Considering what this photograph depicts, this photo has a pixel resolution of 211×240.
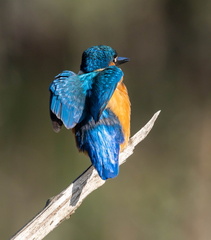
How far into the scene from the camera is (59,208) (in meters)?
2.21

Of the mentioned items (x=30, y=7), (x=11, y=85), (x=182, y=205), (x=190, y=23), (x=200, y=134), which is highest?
(x=30, y=7)

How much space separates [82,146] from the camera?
2.39 meters

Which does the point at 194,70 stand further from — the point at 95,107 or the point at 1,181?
the point at 95,107

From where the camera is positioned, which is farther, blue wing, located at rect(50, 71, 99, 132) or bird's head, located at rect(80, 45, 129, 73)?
bird's head, located at rect(80, 45, 129, 73)

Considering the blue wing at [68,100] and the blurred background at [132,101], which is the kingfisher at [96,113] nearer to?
the blue wing at [68,100]

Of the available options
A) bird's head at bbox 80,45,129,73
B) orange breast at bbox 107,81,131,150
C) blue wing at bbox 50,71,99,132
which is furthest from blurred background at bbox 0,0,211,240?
blue wing at bbox 50,71,99,132

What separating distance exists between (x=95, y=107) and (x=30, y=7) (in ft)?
7.09

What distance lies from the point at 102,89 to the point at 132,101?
180 centimetres

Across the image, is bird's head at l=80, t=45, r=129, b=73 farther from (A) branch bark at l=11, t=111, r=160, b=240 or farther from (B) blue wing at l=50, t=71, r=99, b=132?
(A) branch bark at l=11, t=111, r=160, b=240

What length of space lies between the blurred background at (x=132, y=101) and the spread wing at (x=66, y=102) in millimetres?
1650

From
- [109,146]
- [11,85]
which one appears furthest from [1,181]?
[109,146]

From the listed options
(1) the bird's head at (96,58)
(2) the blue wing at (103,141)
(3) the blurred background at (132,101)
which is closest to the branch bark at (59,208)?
(2) the blue wing at (103,141)

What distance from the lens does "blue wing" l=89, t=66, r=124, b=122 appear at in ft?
7.37

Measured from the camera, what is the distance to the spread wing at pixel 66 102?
2293mm
